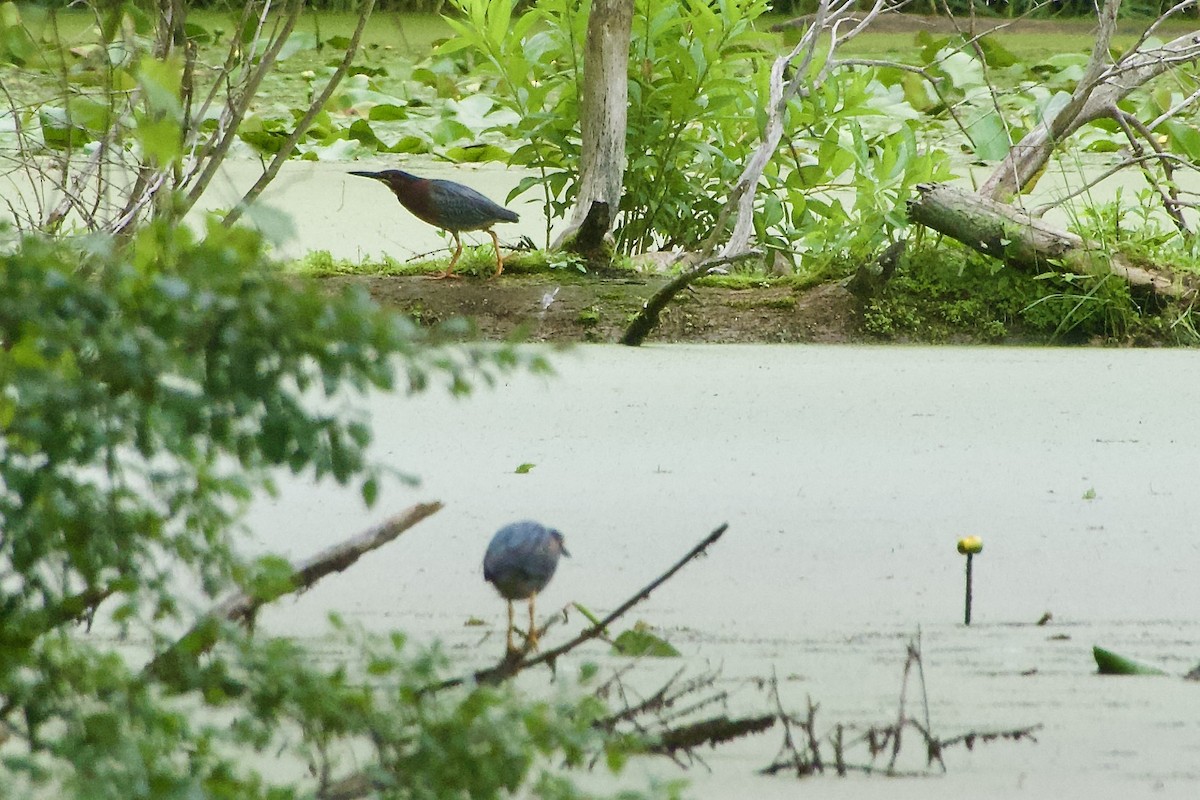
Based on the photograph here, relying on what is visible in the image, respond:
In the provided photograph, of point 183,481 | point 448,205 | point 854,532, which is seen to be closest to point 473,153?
point 448,205

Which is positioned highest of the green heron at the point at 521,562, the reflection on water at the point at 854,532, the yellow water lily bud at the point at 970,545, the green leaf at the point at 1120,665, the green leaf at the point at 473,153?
the green leaf at the point at 473,153

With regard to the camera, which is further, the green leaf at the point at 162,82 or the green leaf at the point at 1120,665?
the green leaf at the point at 1120,665

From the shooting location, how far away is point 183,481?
0.74 m

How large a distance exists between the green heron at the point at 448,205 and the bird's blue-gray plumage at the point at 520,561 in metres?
1.54

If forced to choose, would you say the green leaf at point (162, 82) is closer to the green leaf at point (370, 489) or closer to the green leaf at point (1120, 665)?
the green leaf at point (370, 489)

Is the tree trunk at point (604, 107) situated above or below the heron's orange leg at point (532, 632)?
above

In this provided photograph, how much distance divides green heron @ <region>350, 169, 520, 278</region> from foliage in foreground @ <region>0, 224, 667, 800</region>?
189 cm

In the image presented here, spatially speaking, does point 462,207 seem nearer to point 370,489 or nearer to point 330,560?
point 330,560

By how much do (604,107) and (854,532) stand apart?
1.64 meters

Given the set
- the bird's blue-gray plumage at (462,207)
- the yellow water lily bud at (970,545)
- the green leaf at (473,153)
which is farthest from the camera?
the green leaf at (473,153)

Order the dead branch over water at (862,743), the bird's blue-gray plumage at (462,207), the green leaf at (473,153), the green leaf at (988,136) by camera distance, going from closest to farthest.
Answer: the dead branch over water at (862,743) → the bird's blue-gray plumage at (462,207) → the green leaf at (988,136) → the green leaf at (473,153)

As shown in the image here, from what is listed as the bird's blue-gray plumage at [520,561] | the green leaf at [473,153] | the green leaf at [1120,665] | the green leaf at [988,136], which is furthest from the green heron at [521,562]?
the green leaf at [473,153]

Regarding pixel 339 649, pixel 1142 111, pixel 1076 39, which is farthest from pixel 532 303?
pixel 1076 39

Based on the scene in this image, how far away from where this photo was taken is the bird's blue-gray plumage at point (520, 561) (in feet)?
3.70
